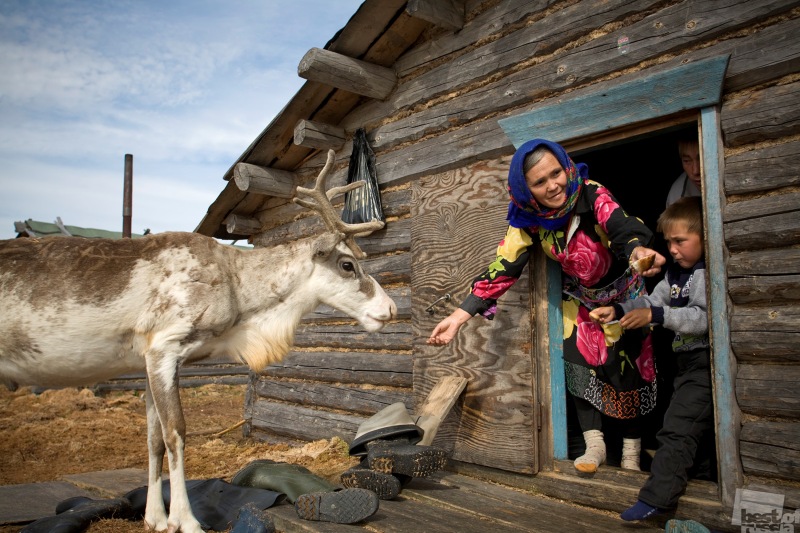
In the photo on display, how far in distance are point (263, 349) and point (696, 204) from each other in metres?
3.20

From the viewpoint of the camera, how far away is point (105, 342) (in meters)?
3.94

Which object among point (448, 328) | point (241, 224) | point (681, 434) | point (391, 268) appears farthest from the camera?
point (241, 224)

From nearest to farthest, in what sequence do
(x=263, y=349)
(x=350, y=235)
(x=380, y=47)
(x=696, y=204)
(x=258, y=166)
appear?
1. (x=696, y=204)
2. (x=263, y=349)
3. (x=350, y=235)
4. (x=380, y=47)
5. (x=258, y=166)

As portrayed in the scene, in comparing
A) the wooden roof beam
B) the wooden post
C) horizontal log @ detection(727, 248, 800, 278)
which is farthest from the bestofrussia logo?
the wooden post

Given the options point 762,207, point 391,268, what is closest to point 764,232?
point 762,207

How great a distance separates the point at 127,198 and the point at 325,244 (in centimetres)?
1590

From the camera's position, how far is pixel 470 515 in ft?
11.6

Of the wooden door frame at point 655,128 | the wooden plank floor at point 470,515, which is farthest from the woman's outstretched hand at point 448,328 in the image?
the wooden plank floor at point 470,515

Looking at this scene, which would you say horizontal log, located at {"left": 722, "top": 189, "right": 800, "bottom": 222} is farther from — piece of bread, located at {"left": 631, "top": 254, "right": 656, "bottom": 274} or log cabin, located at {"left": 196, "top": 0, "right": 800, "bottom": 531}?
piece of bread, located at {"left": 631, "top": 254, "right": 656, "bottom": 274}

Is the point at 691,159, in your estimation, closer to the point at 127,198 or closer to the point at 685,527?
the point at 685,527

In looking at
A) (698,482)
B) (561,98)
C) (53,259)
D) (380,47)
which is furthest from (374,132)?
(698,482)

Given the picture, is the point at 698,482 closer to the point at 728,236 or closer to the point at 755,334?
the point at 755,334

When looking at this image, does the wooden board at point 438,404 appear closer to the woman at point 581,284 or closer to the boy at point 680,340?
the woman at point 581,284

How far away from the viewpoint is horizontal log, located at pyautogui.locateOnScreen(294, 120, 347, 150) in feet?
20.9
